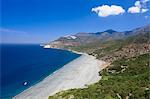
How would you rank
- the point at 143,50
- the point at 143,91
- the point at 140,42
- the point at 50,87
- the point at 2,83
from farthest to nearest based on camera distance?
1. the point at 140,42
2. the point at 143,50
3. the point at 2,83
4. the point at 50,87
5. the point at 143,91

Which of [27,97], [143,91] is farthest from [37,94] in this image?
[143,91]

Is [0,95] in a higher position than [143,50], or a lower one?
lower

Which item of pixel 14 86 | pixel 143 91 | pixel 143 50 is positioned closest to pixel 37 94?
pixel 14 86

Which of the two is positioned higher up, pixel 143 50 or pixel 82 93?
pixel 143 50

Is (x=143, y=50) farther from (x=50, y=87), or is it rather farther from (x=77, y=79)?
(x=50, y=87)

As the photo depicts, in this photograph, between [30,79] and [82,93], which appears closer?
[82,93]

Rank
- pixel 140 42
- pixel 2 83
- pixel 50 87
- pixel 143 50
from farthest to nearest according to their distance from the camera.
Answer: pixel 140 42 < pixel 143 50 < pixel 2 83 < pixel 50 87

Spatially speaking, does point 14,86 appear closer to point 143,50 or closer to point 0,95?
point 0,95

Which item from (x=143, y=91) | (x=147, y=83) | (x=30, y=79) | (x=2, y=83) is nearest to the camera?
(x=143, y=91)

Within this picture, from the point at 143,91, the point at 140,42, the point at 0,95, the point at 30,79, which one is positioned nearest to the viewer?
the point at 143,91

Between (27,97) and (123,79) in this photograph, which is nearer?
(27,97)
